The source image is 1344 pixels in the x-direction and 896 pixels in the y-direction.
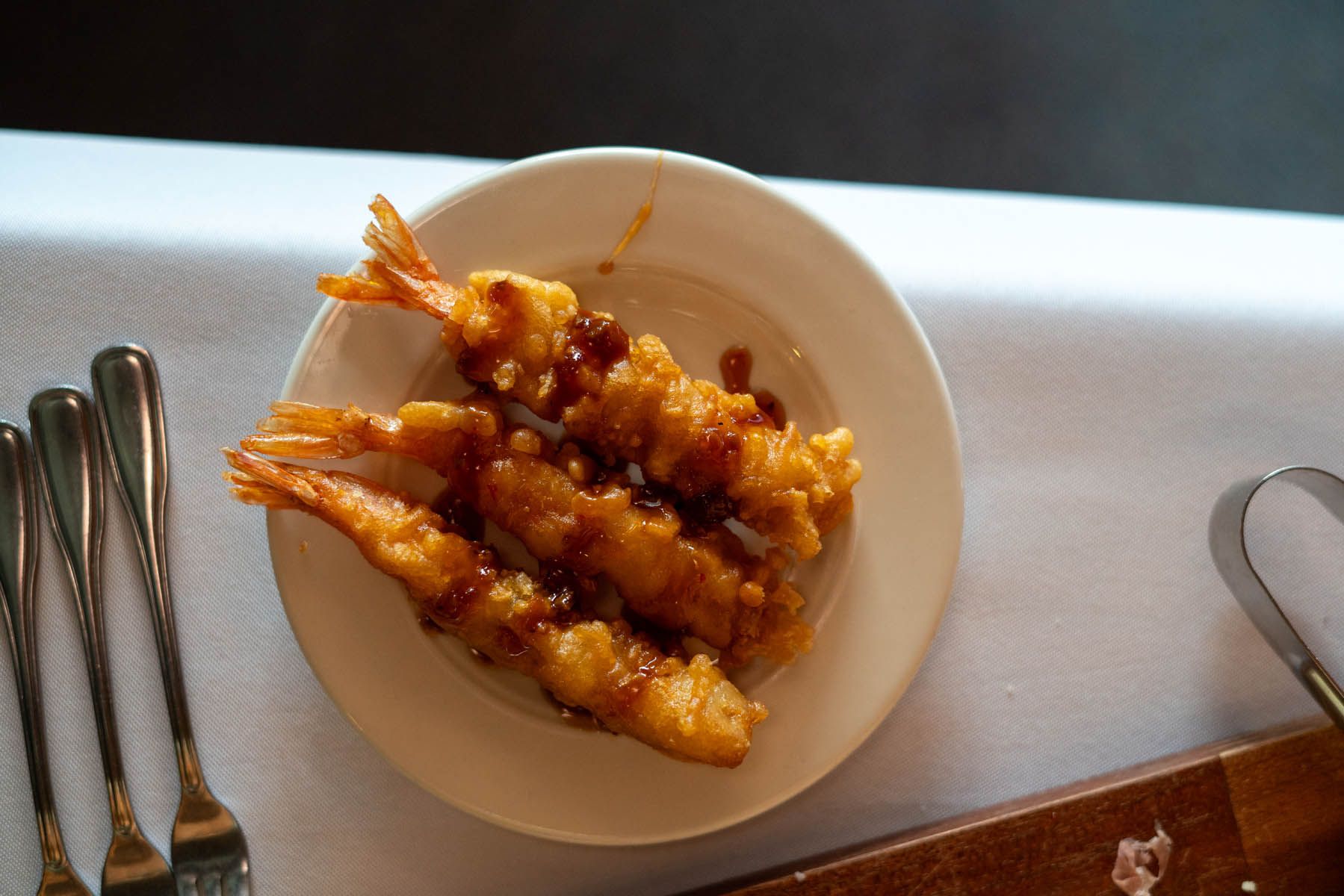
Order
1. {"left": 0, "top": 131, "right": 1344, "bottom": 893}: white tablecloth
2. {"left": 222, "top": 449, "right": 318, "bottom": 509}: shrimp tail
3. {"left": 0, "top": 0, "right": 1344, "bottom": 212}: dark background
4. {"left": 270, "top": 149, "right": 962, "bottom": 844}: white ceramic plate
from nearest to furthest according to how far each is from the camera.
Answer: {"left": 222, "top": 449, "right": 318, "bottom": 509}: shrimp tail → {"left": 270, "top": 149, "right": 962, "bottom": 844}: white ceramic plate → {"left": 0, "top": 131, "right": 1344, "bottom": 893}: white tablecloth → {"left": 0, "top": 0, "right": 1344, "bottom": 212}: dark background

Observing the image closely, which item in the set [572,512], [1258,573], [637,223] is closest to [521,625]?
[572,512]

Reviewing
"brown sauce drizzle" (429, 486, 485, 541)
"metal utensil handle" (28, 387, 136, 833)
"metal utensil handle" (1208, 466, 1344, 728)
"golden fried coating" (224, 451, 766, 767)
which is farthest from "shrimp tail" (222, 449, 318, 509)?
"metal utensil handle" (1208, 466, 1344, 728)

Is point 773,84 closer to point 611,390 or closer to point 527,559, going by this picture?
point 611,390

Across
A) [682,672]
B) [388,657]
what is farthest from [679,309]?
[388,657]

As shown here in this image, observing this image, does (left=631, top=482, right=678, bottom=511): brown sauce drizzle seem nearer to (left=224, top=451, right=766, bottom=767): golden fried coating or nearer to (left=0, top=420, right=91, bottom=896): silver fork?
(left=224, top=451, right=766, bottom=767): golden fried coating

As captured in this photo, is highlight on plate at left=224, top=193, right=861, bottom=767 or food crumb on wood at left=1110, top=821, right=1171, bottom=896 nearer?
highlight on plate at left=224, top=193, right=861, bottom=767

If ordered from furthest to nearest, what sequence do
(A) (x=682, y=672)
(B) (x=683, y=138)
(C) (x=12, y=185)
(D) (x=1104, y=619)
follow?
(B) (x=683, y=138) < (D) (x=1104, y=619) < (C) (x=12, y=185) < (A) (x=682, y=672)

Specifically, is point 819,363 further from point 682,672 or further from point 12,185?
point 12,185
